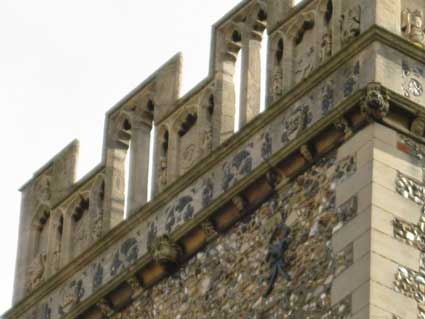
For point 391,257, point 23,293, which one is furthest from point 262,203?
point 23,293

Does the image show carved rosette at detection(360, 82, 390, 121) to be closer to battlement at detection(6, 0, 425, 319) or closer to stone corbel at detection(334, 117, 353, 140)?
Result: battlement at detection(6, 0, 425, 319)

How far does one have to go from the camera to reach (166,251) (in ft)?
90.1

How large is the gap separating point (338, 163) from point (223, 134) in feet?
7.03

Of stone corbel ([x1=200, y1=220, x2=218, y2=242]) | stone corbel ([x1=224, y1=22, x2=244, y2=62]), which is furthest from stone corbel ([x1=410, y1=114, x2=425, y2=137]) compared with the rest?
stone corbel ([x1=224, y1=22, x2=244, y2=62])

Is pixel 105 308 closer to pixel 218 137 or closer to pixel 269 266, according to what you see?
pixel 218 137

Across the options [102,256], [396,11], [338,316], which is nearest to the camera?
Answer: [338,316]

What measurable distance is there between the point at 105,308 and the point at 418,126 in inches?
175

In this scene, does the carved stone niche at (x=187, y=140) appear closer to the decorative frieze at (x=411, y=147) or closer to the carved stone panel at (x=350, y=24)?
the carved stone panel at (x=350, y=24)

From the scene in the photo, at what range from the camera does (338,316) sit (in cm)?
2480

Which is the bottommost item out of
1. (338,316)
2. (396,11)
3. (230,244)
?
(338,316)

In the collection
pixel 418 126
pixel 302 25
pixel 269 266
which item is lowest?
pixel 269 266

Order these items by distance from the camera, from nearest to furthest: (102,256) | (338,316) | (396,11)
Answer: (338,316) < (396,11) < (102,256)

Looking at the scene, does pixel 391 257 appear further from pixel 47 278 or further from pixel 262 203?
pixel 47 278

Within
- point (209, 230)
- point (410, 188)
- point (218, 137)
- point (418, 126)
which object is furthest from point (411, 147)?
point (218, 137)
